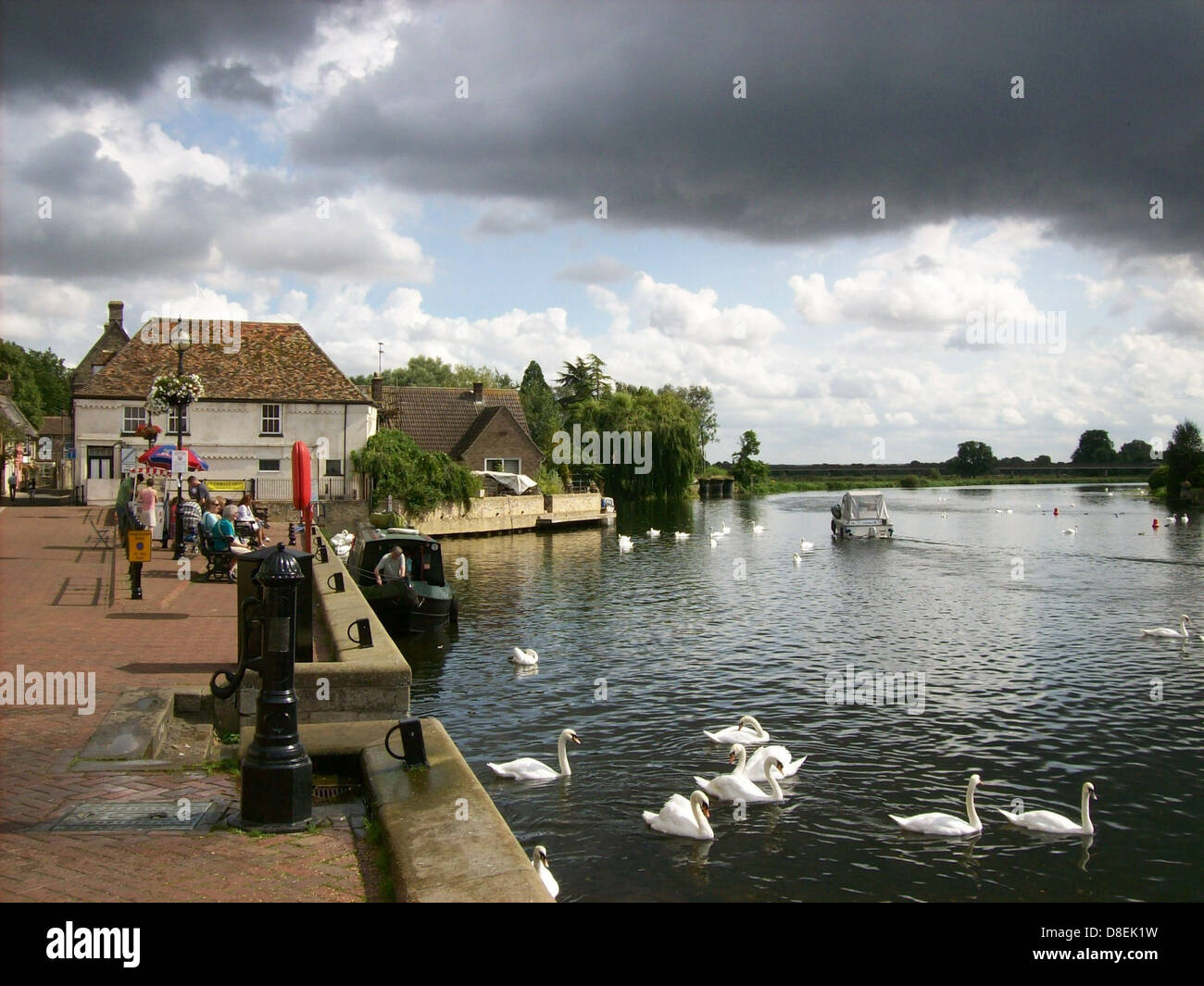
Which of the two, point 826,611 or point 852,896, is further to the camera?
point 826,611

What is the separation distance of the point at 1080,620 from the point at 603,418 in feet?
190

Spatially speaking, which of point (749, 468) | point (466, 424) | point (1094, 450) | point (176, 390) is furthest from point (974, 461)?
point (176, 390)

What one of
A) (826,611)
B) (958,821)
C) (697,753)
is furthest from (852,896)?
(826,611)

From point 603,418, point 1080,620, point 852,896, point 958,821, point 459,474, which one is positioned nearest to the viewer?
point 852,896

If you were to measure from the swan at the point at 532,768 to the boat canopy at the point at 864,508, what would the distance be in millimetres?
40479

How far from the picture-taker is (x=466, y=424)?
66188 mm

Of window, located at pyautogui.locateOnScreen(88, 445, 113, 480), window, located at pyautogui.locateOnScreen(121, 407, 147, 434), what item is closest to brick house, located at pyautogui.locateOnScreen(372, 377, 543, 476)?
window, located at pyautogui.locateOnScreen(121, 407, 147, 434)

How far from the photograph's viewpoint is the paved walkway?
575 cm

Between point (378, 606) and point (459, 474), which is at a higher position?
point (459, 474)

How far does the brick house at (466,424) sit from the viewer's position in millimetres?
63000

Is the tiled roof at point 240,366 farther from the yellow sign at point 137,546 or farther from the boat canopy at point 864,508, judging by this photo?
the yellow sign at point 137,546

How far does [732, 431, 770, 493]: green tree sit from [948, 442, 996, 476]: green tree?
67.6m
